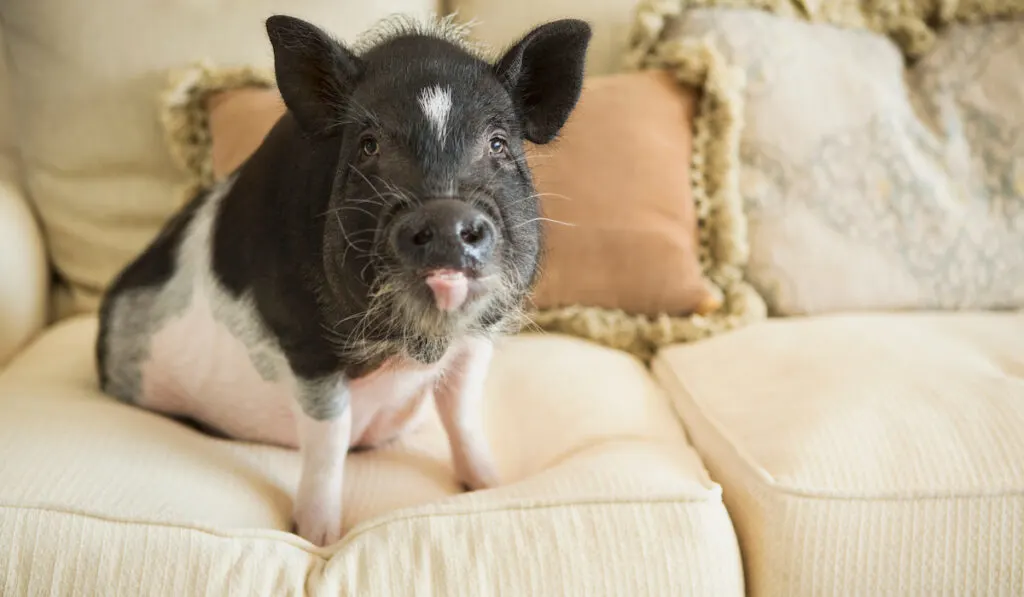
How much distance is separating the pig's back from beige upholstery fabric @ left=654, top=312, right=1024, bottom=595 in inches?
21.2

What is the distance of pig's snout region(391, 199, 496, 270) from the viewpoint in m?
0.64

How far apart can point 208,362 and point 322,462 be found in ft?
0.77

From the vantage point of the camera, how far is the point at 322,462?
0.88 meters

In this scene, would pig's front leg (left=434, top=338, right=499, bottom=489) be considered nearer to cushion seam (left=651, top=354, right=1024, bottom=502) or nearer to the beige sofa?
the beige sofa

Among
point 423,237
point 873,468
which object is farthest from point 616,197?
point 423,237

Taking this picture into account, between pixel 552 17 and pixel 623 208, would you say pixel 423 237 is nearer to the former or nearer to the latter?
pixel 623 208

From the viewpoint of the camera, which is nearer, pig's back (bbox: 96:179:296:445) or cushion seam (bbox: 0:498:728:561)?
cushion seam (bbox: 0:498:728:561)

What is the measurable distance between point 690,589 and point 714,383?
0.43 meters

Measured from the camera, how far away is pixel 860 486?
2.70 ft

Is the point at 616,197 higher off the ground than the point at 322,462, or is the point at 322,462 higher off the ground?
the point at 616,197

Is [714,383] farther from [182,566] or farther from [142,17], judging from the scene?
[142,17]

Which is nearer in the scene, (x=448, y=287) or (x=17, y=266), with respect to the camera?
(x=448, y=287)

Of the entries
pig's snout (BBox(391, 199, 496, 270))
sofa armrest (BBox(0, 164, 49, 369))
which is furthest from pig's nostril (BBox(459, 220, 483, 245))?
sofa armrest (BBox(0, 164, 49, 369))

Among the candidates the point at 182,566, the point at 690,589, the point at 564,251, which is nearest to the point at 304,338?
the point at 182,566
